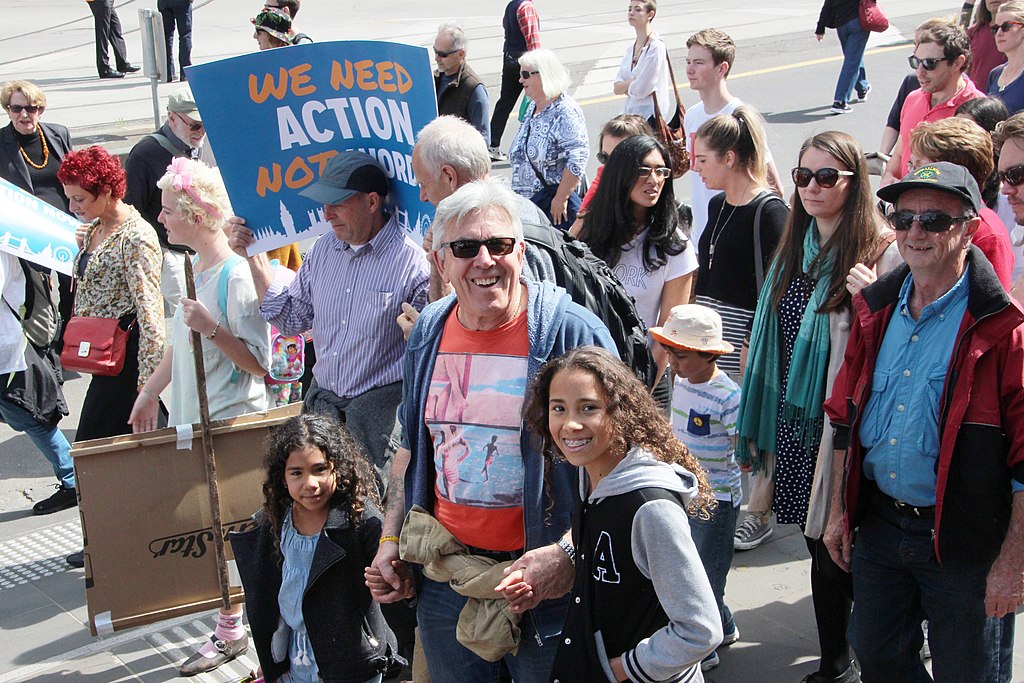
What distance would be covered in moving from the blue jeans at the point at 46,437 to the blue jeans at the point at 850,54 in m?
10.3

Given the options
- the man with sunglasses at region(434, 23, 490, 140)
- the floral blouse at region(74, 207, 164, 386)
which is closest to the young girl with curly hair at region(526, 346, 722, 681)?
the floral blouse at region(74, 207, 164, 386)

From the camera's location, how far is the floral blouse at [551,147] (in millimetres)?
7441

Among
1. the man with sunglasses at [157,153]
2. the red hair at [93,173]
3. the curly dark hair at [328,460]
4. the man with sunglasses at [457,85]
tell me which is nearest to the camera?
the curly dark hair at [328,460]

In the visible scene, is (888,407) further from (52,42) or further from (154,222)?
(52,42)

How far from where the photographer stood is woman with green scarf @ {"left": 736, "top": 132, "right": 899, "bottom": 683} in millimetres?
3881

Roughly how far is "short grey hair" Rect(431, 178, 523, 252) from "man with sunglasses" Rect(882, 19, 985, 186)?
11.7ft

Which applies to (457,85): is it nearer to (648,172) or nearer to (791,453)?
(648,172)

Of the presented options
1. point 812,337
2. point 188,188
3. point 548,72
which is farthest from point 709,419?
point 548,72

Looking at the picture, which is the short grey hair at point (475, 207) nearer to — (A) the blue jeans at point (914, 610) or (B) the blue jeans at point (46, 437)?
(A) the blue jeans at point (914, 610)

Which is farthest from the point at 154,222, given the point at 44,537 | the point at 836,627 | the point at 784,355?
the point at 836,627

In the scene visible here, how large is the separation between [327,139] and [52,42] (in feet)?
59.8

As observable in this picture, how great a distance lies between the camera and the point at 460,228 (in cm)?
313

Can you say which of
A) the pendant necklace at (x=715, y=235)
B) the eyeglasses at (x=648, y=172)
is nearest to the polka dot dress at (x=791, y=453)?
the pendant necklace at (x=715, y=235)

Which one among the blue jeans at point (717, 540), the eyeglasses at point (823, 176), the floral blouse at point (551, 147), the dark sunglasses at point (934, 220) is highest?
the floral blouse at point (551, 147)
